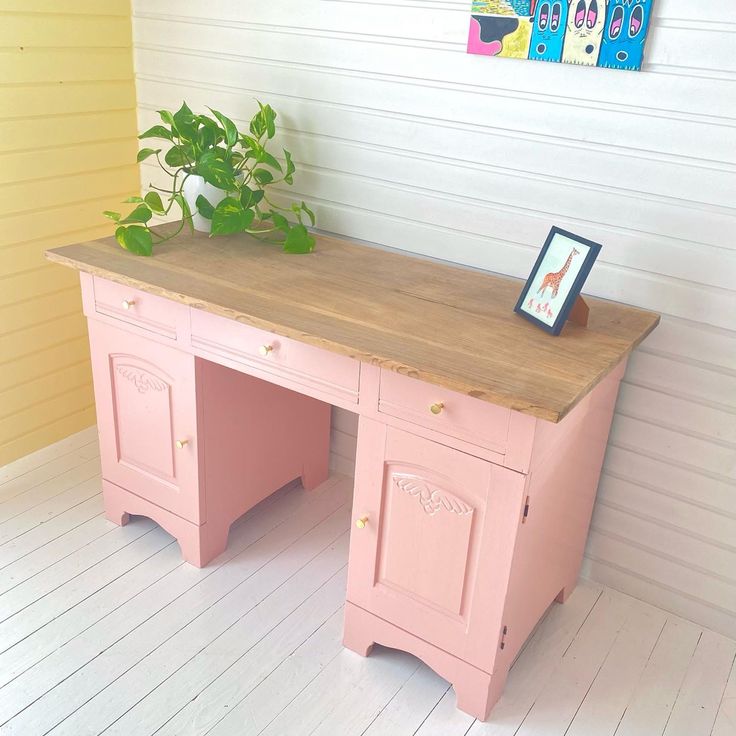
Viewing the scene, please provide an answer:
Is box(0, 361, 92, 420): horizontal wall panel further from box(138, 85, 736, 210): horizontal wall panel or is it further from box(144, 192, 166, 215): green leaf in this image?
box(138, 85, 736, 210): horizontal wall panel

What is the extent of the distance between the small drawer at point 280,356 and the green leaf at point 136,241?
0.90 ft

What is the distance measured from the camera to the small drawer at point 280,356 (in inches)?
71.3

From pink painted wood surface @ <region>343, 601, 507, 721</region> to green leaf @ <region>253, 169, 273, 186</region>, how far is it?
1238mm

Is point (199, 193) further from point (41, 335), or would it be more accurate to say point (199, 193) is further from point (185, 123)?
point (41, 335)

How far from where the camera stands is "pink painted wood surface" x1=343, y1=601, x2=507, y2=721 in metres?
1.88

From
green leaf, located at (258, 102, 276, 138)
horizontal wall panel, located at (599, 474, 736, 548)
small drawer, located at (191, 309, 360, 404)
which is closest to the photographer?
small drawer, located at (191, 309, 360, 404)

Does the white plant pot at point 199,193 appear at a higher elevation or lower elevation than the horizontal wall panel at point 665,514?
higher

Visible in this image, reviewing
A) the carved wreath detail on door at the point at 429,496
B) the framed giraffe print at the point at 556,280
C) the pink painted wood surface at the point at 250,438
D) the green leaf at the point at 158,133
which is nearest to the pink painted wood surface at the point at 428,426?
the carved wreath detail on door at the point at 429,496

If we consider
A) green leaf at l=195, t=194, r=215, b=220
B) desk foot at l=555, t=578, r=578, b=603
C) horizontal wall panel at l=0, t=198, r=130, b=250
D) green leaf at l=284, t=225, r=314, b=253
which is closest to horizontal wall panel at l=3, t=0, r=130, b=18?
horizontal wall panel at l=0, t=198, r=130, b=250

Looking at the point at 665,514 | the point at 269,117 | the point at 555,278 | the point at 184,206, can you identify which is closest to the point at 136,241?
the point at 184,206

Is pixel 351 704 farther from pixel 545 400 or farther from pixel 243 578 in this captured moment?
pixel 545 400

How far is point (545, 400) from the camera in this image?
150 centimetres

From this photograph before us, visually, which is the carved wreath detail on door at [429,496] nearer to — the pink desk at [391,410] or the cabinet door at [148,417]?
the pink desk at [391,410]

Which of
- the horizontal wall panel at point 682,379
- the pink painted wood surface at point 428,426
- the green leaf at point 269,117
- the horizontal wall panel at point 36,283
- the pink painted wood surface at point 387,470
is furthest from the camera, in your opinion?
the horizontal wall panel at point 36,283
